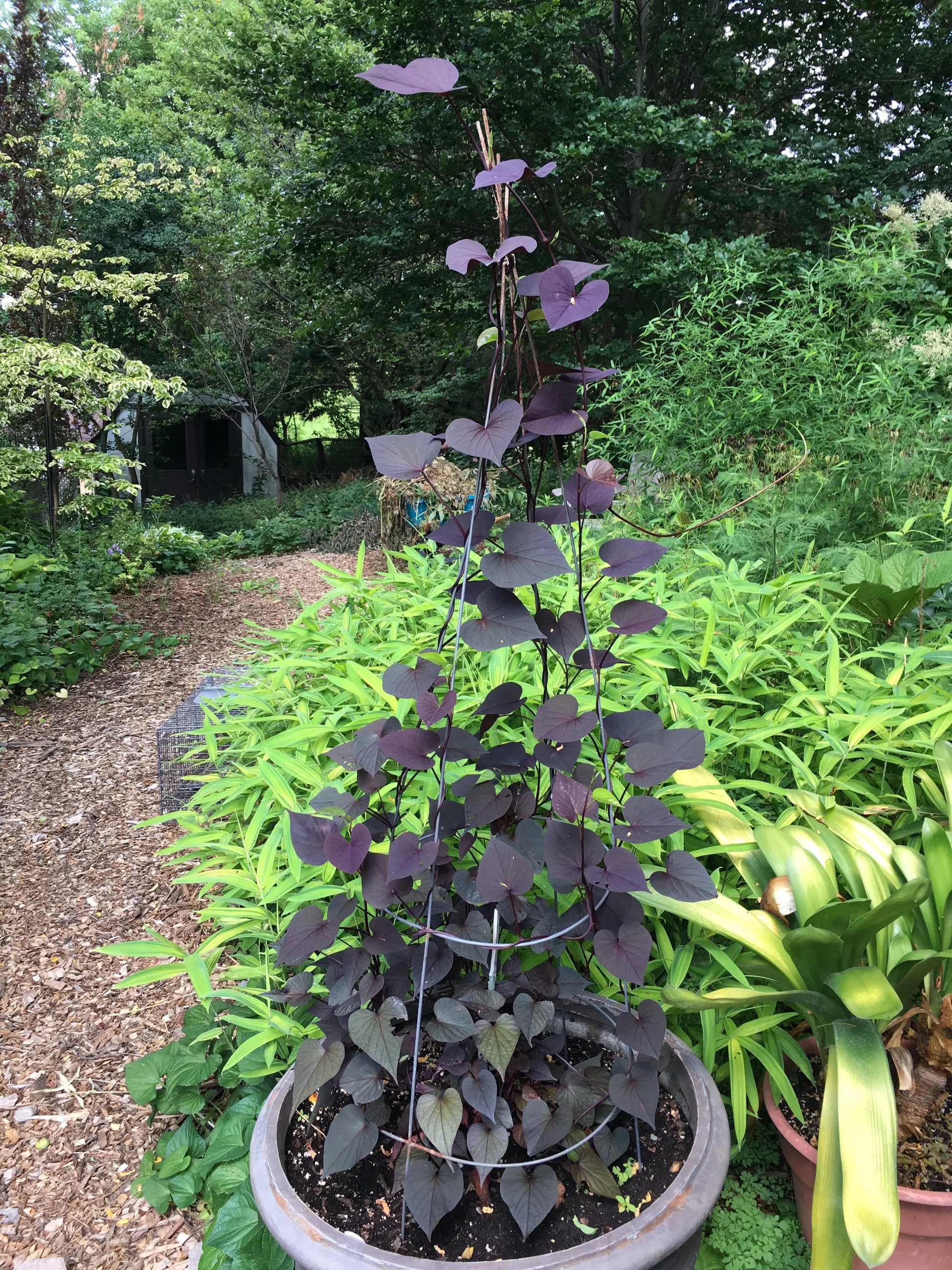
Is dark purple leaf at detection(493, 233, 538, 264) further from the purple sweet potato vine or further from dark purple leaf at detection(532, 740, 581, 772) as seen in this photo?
dark purple leaf at detection(532, 740, 581, 772)

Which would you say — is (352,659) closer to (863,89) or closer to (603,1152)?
(603,1152)

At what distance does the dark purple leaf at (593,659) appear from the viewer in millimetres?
1010

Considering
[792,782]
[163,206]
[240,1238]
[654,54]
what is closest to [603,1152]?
[240,1238]

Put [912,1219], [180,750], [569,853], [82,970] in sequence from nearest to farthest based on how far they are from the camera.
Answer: [569,853] → [912,1219] → [82,970] → [180,750]

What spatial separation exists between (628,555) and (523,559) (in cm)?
16

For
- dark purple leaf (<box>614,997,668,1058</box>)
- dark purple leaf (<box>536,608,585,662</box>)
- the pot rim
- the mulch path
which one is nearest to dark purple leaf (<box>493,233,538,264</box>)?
dark purple leaf (<box>536,608,585,662</box>)

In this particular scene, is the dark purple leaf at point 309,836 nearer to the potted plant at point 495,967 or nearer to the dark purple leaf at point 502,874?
the potted plant at point 495,967

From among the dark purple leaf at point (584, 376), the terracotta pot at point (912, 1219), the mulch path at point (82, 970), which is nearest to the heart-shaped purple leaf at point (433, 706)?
the dark purple leaf at point (584, 376)

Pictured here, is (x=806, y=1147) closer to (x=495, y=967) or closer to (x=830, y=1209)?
(x=830, y=1209)

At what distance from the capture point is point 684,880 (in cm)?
95

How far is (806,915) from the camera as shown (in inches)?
43.8

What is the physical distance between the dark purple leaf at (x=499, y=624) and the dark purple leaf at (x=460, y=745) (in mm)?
147

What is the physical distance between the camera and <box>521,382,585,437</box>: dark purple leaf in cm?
92

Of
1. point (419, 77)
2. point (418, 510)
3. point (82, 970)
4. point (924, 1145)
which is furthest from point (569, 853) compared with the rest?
point (418, 510)
